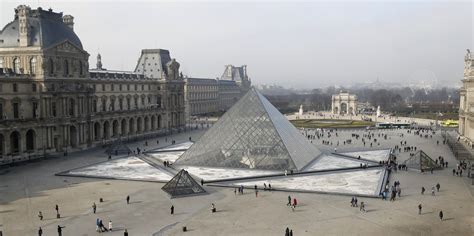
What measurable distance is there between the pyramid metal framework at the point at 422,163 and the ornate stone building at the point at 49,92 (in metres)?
34.7

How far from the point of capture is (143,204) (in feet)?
92.4

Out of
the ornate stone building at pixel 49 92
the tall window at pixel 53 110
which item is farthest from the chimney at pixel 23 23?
the tall window at pixel 53 110

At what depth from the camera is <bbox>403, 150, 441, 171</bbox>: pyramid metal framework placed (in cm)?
3957

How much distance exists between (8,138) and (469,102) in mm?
49555

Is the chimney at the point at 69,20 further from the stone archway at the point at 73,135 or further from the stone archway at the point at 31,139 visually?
the stone archway at the point at 31,139

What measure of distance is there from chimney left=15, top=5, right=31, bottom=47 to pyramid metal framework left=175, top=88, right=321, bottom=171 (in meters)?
20.5

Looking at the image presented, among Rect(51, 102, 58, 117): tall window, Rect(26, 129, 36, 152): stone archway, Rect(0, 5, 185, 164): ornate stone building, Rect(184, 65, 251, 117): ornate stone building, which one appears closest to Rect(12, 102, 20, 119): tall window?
Rect(0, 5, 185, 164): ornate stone building

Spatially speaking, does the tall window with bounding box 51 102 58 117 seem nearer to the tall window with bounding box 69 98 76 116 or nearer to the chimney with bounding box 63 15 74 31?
the tall window with bounding box 69 98 76 116

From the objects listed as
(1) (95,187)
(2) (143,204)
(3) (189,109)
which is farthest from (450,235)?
(3) (189,109)

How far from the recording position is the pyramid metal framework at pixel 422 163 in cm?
3957

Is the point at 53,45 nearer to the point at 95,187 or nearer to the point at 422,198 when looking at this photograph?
the point at 95,187

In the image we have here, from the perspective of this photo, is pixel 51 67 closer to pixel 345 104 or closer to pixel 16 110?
pixel 16 110

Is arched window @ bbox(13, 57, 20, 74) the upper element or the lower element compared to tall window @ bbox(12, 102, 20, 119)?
upper

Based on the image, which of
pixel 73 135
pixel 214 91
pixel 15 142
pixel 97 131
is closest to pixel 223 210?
pixel 15 142
